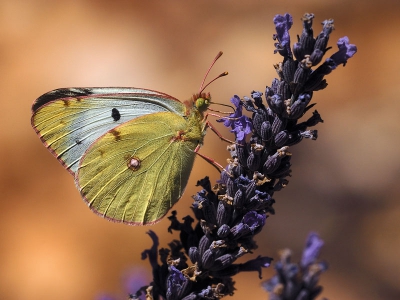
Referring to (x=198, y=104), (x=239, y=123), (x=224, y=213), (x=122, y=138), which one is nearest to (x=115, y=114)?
(x=122, y=138)

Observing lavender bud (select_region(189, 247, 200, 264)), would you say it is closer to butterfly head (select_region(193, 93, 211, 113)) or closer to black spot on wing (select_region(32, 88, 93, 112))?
butterfly head (select_region(193, 93, 211, 113))

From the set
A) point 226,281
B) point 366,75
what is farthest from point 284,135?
point 366,75

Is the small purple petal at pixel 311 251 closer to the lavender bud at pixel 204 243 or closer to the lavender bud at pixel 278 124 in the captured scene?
the lavender bud at pixel 278 124

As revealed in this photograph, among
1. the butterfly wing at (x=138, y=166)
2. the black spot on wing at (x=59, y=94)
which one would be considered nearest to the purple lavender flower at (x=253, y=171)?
the butterfly wing at (x=138, y=166)

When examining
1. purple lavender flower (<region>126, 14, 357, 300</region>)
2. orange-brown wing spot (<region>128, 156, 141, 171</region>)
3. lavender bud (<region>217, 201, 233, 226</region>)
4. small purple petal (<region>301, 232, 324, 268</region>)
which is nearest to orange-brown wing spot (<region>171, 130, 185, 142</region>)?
orange-brown wing spot (<region>128, 156, 141, 171</region>)

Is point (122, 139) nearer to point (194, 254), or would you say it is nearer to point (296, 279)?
point (194, 254)

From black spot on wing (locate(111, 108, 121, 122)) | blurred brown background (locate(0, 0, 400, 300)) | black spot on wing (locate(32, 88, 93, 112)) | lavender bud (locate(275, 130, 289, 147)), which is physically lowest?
lavender bud (locate(275, 130, 289, 147))

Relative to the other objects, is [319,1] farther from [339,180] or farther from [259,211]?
[259,211]

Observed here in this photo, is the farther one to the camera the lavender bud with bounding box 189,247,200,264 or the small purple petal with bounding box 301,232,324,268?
the lavender bud with bounding box 189,247,200,264
